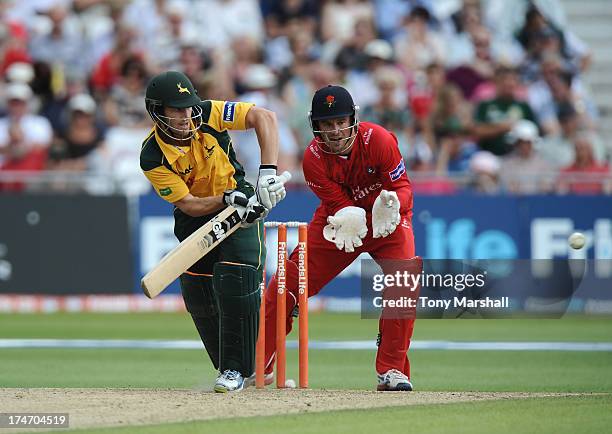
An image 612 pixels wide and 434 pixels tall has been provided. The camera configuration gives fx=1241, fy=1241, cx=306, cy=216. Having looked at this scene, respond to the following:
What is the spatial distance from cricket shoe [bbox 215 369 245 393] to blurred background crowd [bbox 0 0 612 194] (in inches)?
265

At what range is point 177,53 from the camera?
1653 cm

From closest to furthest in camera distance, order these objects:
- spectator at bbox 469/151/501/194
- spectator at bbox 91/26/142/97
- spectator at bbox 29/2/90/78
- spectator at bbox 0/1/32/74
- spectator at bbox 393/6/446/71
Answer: spectator at bbox 469/151/501/194 < spectator at bbox 91/26/142/97 < spectator at bbox 0/1/32/74 < spectator at bbox 29/2/90/78 < spectator at bbox 393/6/446/71

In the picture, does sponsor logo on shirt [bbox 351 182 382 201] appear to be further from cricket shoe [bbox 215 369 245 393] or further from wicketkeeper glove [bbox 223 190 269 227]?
cricket shoe [bbox 215 369 245 393]

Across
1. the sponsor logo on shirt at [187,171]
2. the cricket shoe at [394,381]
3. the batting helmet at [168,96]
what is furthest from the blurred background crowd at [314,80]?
the batting helmet at [168,96]

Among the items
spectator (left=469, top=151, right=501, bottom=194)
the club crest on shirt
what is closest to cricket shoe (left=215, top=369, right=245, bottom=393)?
the club crest on shirt

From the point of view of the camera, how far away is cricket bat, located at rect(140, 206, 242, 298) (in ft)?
25.2

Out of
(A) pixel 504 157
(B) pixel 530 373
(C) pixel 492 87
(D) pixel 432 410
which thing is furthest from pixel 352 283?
(D) pixel 432 410

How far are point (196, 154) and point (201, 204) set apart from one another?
32 cm

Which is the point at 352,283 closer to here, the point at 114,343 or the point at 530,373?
the point at 114,343

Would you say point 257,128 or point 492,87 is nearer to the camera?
point 257,128

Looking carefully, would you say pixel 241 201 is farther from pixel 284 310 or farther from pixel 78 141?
pixel 78 141

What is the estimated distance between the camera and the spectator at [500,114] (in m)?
15.7

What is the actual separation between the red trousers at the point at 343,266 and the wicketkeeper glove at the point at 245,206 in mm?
636

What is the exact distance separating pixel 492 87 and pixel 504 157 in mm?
1320
